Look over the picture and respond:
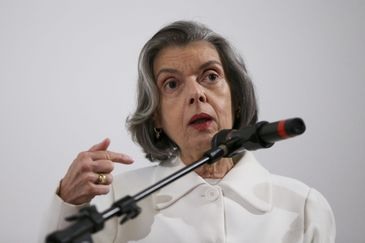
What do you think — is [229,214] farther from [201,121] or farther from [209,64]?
[209,64]

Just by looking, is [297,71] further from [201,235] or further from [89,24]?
[201,235]

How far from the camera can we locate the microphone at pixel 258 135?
0.72 metres

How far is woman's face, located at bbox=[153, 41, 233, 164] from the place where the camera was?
1.19 meters

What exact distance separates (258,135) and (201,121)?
428mm

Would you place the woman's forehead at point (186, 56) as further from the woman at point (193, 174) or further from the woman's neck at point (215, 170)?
the woman's neck at point (215, 170)

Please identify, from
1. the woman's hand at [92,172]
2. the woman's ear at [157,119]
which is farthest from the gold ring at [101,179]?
the woman's ear at [157,119]

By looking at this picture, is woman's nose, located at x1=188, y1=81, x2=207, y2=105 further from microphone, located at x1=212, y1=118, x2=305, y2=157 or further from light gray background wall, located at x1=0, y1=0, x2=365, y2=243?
light gray background wall, located at x1=0, y1=0, x2=365, y2=243

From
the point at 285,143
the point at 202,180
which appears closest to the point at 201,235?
the point at 202,180

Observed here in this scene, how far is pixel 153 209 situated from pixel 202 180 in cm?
16

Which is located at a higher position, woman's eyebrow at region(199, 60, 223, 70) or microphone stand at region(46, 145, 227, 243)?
woman's eyebrow at region(199, 60, 223, 70)

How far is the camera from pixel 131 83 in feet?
5.81

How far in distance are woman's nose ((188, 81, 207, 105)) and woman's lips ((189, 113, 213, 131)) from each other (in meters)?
0.04

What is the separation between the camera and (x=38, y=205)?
154cm

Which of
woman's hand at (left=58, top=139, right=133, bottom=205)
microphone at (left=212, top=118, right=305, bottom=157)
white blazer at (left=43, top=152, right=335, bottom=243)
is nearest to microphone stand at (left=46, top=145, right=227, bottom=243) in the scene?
microphone at (left=212, top=118, right=305, bottom=157)
